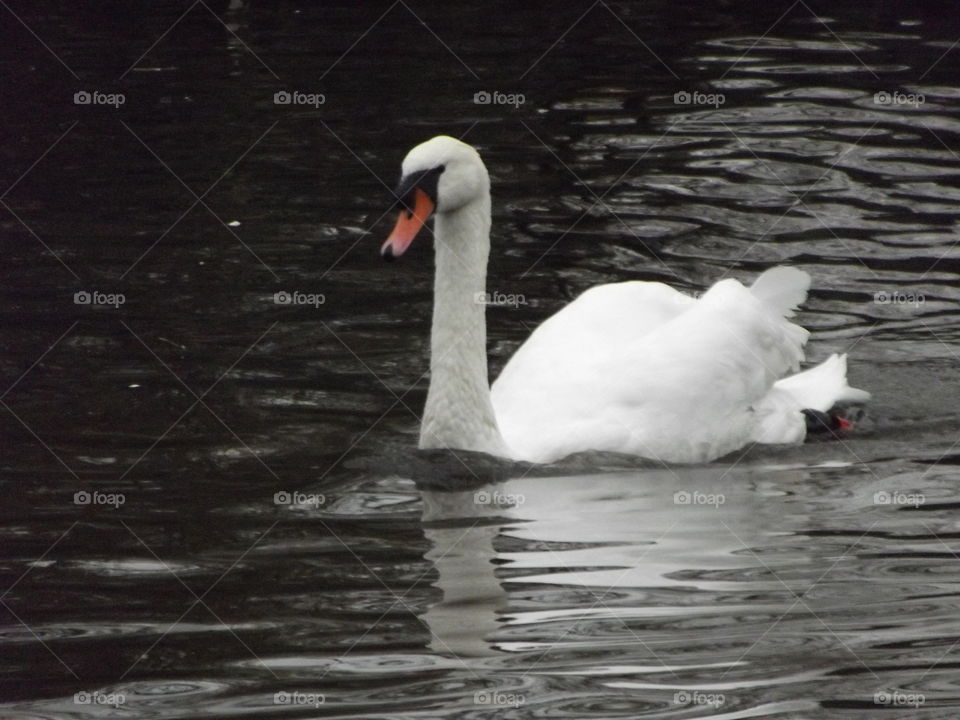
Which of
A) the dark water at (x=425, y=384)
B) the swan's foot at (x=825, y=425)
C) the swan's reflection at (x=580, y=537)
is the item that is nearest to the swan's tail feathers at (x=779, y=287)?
the swan's foot at (x=825, y=425)

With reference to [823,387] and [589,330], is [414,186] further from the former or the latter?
[823,387]

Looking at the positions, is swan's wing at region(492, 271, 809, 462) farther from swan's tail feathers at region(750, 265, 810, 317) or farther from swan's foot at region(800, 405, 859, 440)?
swan's foot at region(800, 405, 859, 440)

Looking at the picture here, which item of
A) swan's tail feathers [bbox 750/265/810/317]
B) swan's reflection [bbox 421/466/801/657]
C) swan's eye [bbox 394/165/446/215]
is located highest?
swan's tail feathers [bbox 750/265/810/317]

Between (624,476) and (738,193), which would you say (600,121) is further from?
(624,476)

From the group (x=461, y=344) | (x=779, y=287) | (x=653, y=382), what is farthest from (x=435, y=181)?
(x=779, y=287)

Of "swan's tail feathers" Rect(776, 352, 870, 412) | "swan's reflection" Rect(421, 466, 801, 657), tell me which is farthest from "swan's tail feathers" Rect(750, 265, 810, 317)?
"swan's reflection" Rect(421, 466, 801, 657)

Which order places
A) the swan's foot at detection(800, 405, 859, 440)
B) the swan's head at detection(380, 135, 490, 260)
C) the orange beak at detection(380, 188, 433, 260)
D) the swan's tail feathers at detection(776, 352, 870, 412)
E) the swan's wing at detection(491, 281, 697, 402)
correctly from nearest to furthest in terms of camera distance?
the orange beak at detection(380, 188, 433, 260)
the swan's head at detection(380, 135, 490, 260)
the swan's wing at detection(491, 281, 697, 402)
the swan's foot at detection(800, 405, 859, 440)
the swan's tail feathers at detection(776, 352, 870, 412)

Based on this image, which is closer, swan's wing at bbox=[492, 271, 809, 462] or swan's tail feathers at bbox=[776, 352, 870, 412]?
swan's wing at bbox=[492, 271, 809, 462]

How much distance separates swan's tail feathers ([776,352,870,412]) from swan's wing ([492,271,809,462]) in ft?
0.63

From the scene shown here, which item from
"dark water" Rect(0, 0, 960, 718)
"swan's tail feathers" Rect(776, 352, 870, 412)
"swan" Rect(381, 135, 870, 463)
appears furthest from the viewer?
"swan's tail feathers" Rect(776, 352, 870, 412)

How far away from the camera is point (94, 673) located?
600cm

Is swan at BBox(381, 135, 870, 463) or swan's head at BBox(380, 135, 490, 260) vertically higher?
swan's head at BBox(380, 135, 490, 260)

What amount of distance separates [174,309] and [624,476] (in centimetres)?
345

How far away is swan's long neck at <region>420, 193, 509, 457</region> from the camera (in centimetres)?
819
